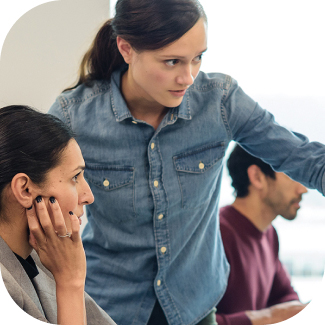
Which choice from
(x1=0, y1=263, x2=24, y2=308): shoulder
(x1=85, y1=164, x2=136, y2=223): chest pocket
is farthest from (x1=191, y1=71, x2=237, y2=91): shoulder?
(x1=0, y1=263, x2=24, y2=308): shoulder

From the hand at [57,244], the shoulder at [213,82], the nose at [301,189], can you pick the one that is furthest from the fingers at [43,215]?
the nose at [301,189]

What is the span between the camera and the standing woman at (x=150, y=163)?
94cm

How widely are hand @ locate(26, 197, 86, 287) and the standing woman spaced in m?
0.20

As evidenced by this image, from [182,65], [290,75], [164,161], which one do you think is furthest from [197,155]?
[290,75]

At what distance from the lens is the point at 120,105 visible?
946 millimetres

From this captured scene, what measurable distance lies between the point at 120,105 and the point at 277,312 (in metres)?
1.11

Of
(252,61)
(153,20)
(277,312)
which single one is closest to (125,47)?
(153,20)

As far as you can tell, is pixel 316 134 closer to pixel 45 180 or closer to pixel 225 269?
pixel 225 269

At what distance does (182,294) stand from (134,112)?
452mm

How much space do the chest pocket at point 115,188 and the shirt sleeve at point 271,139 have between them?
0.88ft

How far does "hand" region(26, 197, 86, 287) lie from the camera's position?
74 cm

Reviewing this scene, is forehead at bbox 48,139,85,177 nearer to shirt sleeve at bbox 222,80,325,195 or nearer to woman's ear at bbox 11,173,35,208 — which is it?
woman's ear at bbox 11,173,35,208

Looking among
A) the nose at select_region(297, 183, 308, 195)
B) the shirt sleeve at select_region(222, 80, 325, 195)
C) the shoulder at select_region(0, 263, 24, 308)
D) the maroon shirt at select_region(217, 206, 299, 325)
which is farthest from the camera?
the nose at select_region(297, 183, 308, 195)

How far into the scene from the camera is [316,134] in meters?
1.79
